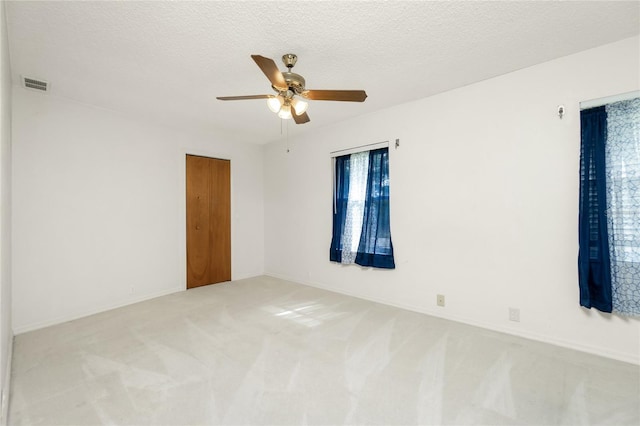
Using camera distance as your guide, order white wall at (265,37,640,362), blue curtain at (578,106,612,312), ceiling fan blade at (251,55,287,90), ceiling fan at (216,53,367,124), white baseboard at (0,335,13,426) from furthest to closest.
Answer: white wall at (265,37,640,362)
blue curtain at (578,106,612,312)
ceiling fan at (216,53,367,124)
ceiling fan blade at (251,55,287,90)
white baseboard at (0,335,13,426)

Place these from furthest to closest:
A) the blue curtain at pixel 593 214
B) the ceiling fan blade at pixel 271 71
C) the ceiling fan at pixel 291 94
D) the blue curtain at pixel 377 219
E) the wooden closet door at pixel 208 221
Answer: the wooden closet door at pixel 208 221 < the blue curtain at pixel 377 219 < the blue curtain at pixel 593 214 < the ceiling fan at pixel 291 94 < the ceiling fan blade at pixel 271 71

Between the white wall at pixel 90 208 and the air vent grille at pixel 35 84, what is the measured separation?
19 cm

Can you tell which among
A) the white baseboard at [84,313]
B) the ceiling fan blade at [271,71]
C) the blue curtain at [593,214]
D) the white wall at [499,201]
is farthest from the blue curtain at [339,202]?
the blue curtain at [593,214]

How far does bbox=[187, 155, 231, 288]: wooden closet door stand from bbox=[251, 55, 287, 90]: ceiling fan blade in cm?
294

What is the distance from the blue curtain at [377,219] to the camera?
3658 millimetres

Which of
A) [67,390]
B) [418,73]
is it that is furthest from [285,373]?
[418,73]

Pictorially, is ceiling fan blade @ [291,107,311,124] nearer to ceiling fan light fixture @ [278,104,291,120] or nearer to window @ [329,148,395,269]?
ceiling fan light fixture @ [278,104,291,120]

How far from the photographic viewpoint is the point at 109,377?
209 centimetres

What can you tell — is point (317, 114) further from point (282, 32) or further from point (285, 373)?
point (285, 373)

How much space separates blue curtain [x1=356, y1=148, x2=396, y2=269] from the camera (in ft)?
12.0

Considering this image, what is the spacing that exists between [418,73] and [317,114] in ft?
4.83

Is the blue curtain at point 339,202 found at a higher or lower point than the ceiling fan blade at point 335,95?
lower

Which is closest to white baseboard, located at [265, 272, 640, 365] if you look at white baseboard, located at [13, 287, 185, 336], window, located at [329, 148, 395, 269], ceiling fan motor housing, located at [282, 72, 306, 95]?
window, located at [329, 148, 395, 269]

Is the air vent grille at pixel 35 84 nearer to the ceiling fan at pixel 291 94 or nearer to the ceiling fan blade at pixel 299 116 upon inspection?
the ceiling fan at pixel 291 94
